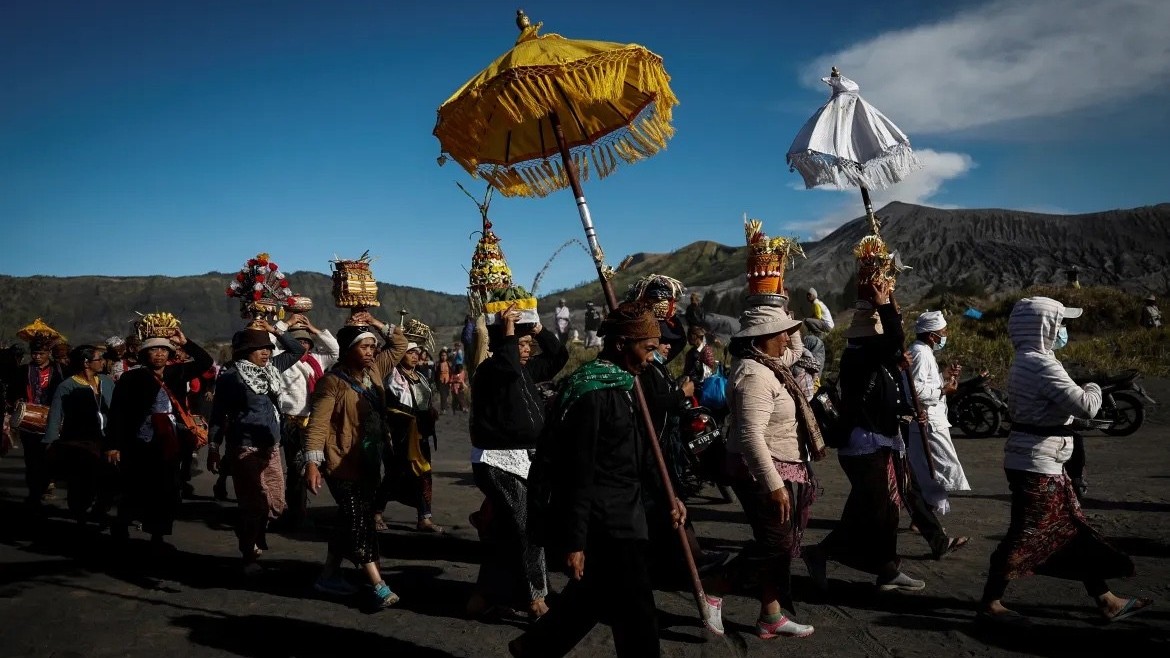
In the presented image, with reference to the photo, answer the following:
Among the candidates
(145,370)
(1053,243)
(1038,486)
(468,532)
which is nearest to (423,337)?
(468,532)

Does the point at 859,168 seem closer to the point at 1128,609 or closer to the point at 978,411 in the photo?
the point at 1128,609

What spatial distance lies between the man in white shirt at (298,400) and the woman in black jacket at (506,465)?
119 inches

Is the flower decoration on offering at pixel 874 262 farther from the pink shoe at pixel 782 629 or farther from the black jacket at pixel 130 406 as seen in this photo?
the black jacket at pixel 130 406

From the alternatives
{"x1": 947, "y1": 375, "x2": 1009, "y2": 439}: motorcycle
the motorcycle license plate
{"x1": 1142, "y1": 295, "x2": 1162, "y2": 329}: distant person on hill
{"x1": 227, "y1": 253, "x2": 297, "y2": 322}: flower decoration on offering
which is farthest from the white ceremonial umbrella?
{"x1": 1142, "y1": 295, "x2": 1162, "y2": 329}: distant person on hill

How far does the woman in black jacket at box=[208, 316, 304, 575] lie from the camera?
20.3 ft

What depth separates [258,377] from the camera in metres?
6.38

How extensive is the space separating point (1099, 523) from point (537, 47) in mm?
Answer: 6168

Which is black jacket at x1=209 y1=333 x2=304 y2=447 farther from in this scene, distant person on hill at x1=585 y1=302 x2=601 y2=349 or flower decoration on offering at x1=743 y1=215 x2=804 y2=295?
distant person on hill at x1=585 y1=302 x2=601 y2=349

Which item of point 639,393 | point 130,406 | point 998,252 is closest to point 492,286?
point 639,393

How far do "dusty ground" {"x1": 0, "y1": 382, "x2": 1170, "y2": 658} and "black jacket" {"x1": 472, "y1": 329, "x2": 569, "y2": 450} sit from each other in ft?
3.84

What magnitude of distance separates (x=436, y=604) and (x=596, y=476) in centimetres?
249

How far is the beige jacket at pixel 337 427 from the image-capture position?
5328mm

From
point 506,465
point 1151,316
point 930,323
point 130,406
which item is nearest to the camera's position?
point 506,465

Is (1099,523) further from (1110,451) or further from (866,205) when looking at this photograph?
Result: (1110,451)
